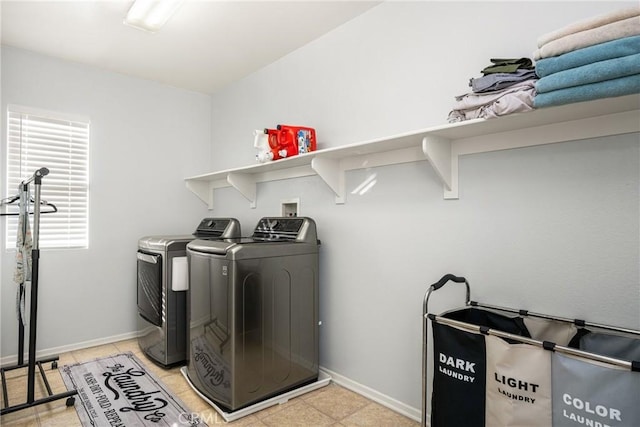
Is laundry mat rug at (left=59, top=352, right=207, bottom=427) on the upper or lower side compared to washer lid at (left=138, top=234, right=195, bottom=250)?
lower

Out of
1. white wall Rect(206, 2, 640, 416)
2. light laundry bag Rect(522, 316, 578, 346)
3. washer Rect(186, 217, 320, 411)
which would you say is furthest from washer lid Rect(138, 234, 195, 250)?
light laundry bag Rect(522, 316, 578, 346)

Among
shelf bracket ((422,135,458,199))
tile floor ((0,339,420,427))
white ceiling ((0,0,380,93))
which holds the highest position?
white ceiling ((0,0,380,93))

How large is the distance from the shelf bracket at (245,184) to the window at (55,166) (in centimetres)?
131

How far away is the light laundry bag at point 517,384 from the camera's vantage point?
1218 mm

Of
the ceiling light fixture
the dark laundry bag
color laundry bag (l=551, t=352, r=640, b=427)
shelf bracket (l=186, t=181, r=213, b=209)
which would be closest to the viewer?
color laundry bag (l=551, t=352, r=640, b=427)

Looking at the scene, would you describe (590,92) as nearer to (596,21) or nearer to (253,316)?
(596,21)

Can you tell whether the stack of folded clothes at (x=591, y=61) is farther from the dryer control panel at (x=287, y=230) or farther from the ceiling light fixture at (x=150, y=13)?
the ceiling light fixture at (x=150, y=13)

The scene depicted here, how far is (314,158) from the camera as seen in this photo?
7.92 feet

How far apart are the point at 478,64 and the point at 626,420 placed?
157cm

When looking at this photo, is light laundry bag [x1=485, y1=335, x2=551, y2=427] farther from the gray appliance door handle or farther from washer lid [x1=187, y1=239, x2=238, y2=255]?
the gray appliance door handle

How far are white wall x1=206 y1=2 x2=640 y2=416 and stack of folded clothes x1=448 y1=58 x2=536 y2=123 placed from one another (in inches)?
11.9

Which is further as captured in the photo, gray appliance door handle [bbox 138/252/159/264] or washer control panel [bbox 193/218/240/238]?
washer control panel [bbox 193/218/240/238]

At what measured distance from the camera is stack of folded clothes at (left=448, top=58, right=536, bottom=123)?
1.38 m

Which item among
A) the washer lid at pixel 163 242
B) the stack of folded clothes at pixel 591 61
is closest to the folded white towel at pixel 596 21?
the stack of folded clothes at pixel 591 61
